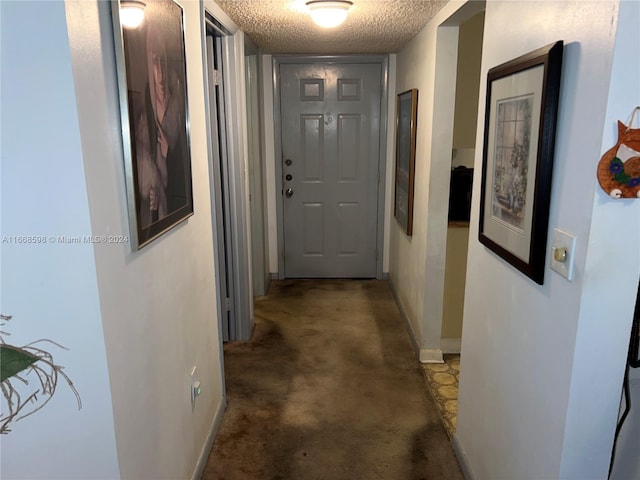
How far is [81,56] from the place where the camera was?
104 centimetres

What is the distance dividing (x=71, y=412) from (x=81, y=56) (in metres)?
0.86

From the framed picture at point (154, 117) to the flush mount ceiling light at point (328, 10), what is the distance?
0.86m

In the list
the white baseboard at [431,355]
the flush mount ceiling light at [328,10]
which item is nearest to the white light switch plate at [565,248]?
the flush mount ceiling light at [328,10]

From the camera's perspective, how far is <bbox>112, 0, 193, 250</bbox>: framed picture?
1.25 metres

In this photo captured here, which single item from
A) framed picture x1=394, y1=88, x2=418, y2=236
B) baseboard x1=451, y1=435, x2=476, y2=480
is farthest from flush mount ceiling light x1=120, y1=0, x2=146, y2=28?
framed picture x1=394, y1=88, x2=418, y2=236

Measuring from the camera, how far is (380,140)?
4.34 meters

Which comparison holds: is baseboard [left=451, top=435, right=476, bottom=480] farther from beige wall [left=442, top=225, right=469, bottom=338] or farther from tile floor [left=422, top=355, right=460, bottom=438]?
beige wall [left=442, top=225, right=469, bottom=338]

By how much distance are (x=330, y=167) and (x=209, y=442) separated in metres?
2.82

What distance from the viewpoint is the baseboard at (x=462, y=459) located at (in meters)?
2.00

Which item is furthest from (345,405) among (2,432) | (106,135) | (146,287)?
(106,135)

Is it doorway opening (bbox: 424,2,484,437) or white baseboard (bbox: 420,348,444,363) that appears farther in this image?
white baseboard (bbox: 420,348,444,363)

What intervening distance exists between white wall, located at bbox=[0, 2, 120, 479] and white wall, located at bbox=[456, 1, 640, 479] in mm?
1154

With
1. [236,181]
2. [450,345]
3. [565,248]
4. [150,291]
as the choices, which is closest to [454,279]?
[450,345]

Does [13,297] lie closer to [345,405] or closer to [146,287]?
[146,287]
